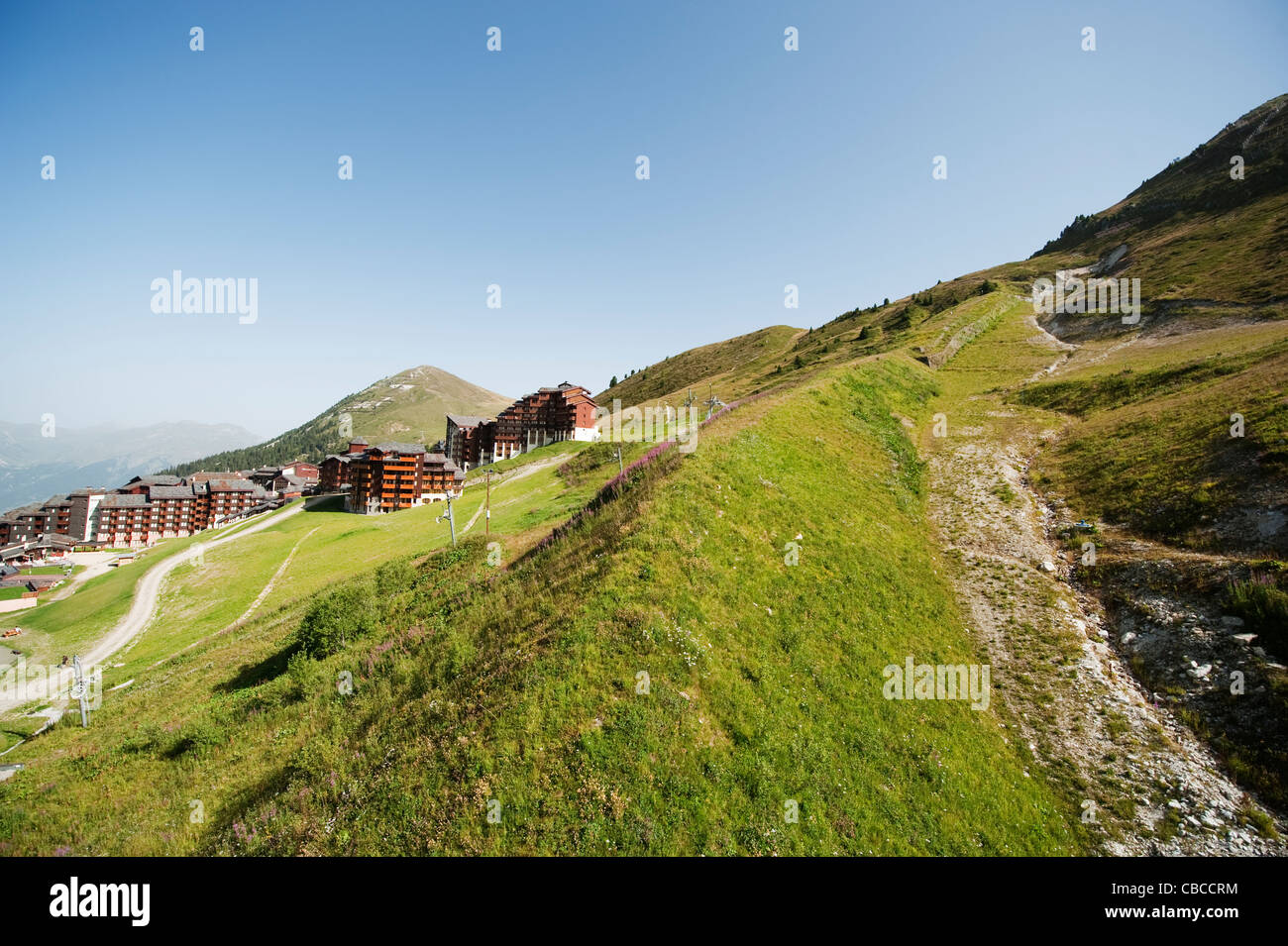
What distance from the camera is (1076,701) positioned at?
16.7m

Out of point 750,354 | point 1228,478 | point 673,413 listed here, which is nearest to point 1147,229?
point 750,354

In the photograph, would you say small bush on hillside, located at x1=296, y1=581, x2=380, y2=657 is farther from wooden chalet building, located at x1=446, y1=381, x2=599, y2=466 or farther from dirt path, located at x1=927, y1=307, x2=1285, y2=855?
wooden chalet building, located at x1=446, y1=381, x2=599, y2=466

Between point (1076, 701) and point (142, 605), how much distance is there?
9219 cm

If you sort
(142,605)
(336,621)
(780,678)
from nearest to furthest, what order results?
1. (780,678)
2. (336,621)
3. (142,605)

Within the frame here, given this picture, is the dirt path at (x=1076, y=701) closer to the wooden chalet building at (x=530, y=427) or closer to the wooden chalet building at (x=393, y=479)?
the wooden chalet building at (x=393, y=479)

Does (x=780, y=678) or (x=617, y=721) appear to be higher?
(x=617, y=721)

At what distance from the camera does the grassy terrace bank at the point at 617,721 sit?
1005 cm

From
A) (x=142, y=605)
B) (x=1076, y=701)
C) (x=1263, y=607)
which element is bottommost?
(x=142, y=605)

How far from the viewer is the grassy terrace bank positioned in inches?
396

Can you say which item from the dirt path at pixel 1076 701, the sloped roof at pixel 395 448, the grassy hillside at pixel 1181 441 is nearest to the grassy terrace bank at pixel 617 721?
the dirt path at pixel 1076 701

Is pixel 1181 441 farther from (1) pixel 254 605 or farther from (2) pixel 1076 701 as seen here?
(1) pixel 254 605

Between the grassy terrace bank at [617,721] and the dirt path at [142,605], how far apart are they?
32.9m

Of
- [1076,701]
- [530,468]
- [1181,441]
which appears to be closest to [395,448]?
[530,468]
